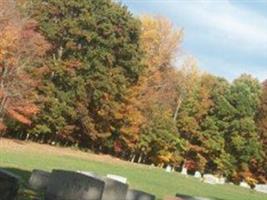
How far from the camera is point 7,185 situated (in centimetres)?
1040

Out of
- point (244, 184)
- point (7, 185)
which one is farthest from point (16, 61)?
point (7, 185)

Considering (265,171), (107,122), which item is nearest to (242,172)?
(265,171)

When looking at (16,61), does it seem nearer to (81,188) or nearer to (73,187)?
(73,187)

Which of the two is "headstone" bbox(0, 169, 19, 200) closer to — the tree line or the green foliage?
the tree line

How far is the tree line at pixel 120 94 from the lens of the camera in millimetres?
46281

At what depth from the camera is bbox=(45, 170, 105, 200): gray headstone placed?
44.1 ft

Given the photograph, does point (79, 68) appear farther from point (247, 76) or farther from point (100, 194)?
point (100, 194)

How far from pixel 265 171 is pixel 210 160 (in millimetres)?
5819

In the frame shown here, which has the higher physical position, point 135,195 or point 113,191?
point 135,195

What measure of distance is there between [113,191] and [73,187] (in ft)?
2.74

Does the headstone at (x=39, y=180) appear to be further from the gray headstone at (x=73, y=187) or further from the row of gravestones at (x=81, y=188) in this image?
the gray headstone at (x=73, y=187)

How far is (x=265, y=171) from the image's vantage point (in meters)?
69.1

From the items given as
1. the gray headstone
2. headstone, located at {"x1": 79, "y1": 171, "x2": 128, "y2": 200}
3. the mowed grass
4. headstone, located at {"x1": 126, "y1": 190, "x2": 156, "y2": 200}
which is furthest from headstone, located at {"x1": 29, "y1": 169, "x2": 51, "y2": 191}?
headstone, located at {"x1": 79, "y1": 171, "x2": 128, "y2": 200}

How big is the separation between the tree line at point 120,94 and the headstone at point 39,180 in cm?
2671
